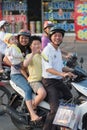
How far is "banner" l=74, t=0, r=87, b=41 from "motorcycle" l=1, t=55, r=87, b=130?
991cm

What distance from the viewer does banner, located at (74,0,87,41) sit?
54.7ft

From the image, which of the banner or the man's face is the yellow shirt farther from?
the banner

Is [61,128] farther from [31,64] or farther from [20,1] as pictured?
[20,1]

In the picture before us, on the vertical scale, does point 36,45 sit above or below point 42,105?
above

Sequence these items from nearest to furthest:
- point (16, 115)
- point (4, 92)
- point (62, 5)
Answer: point (16, 115) < point (4, 92) < point (62, 5)

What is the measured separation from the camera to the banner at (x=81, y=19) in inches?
656

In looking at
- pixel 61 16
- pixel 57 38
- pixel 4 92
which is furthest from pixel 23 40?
pixel 61 16

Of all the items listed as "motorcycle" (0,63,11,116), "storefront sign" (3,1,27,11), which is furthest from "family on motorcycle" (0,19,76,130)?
"storefront sign" (3,1,27,11)

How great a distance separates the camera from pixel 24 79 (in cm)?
683

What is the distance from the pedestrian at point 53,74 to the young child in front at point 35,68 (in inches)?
3.9

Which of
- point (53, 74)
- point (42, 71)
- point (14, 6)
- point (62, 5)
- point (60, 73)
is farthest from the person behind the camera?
point (14, 6)

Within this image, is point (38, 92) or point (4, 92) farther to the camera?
point (4, 92)

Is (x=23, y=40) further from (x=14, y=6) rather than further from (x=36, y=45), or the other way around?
(x=14, y=6)

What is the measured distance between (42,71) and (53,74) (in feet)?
1.09
